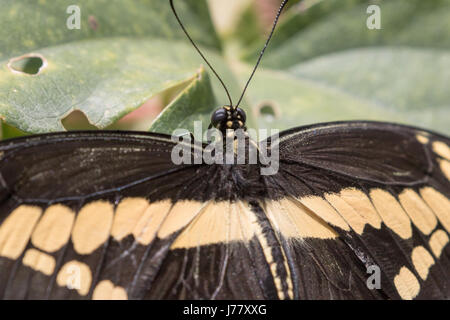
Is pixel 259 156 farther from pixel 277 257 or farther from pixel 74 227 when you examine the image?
pixel 74 227

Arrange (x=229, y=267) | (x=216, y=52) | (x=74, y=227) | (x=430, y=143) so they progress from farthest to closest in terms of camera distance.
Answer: (x=216, y=52) → (x=430, y=143) → (x=229, y=267) → (x=74, y=227)

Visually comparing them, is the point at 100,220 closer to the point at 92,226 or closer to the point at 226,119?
the point at 92,226

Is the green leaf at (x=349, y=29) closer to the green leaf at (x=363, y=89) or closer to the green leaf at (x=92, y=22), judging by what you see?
the green leaf at (x=363, y=89)

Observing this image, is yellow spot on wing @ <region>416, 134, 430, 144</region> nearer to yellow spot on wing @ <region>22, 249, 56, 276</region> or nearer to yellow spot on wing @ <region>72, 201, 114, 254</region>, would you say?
yellow spot on wing @ <region>72, 201, 114, 254</region>

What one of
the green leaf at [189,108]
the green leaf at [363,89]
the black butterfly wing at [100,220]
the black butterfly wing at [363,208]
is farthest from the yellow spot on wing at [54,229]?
the green leaf at [363,89]

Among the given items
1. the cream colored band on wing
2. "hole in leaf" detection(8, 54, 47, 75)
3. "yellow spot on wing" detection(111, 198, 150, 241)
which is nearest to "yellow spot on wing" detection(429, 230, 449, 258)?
the cream colored band on wing

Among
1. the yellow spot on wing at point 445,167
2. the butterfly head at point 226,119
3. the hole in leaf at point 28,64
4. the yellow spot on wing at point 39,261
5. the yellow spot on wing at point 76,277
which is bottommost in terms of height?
the yellow spot on wing at point 76,277

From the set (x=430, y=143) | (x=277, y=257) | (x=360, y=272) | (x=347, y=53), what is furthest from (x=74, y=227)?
(x=347, y=53)
